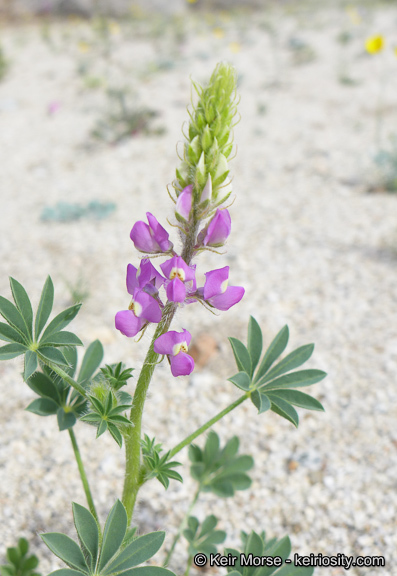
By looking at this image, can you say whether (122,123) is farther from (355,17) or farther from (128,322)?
(355,17)

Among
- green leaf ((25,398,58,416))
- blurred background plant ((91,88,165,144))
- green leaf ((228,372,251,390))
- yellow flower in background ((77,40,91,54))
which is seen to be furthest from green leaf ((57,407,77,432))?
yellow flower in background ((77,40,91,54))

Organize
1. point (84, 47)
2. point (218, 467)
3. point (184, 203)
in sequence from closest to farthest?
point (184, 203) → point (218, 467) → point (84, 47)

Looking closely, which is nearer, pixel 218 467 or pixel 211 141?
pixel 211 141

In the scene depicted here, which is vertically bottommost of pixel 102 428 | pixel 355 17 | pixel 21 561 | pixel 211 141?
pixel 21 561

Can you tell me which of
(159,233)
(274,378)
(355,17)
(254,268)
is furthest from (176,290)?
(355,17)

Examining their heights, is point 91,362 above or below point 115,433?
above

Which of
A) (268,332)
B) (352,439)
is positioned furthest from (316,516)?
(268,332)

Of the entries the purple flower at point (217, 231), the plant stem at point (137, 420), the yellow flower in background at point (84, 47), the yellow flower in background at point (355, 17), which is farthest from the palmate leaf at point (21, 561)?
the yellow flower in background at point (355, 17)

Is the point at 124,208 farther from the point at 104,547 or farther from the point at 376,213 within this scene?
the point at 104,547
